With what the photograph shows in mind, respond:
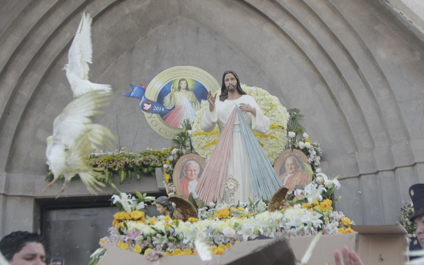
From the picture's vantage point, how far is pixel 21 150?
366 inches

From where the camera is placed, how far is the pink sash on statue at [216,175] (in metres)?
5.05

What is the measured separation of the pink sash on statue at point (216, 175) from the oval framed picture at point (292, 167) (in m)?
3.15

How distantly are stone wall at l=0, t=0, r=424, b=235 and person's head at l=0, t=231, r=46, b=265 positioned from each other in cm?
641

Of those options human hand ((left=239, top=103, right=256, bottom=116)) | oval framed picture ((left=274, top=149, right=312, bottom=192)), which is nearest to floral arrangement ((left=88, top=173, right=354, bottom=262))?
human hand ((left=239, top=103, right=256, bottom=116))

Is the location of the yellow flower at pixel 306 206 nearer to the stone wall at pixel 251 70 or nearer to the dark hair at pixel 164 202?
the dark hair at pixel 164 202

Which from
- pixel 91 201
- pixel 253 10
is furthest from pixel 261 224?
pixel 253 10

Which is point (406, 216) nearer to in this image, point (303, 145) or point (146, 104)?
point (303, 145)

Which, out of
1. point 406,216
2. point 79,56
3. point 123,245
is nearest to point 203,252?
point 79,56

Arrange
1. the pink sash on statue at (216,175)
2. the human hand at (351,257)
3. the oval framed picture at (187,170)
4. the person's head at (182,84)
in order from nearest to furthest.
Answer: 1. the human hand at (351,257)
2. the pink sash on statue at (216,175)
3. the oval framed picture at (187,170)
4. the person's head at (182,84)

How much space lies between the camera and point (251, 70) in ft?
35.0

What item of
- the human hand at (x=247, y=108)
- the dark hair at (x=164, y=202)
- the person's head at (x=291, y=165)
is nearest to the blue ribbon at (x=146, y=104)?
the person's head at (x=291, y=165)

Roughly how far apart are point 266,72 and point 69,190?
5.29 metres

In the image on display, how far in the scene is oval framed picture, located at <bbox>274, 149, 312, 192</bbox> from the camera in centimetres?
820

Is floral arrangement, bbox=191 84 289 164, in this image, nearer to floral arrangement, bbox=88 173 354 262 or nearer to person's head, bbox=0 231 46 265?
floral arrangement, bbox=88 173 354 262
